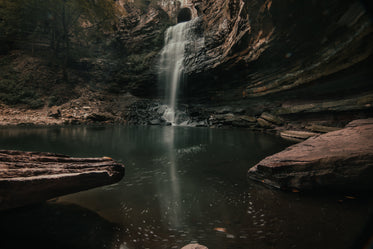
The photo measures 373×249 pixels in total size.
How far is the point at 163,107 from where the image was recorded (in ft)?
64.8

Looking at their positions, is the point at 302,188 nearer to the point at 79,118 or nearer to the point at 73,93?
the point at 79,118

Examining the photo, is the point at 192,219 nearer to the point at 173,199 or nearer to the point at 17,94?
the point at 173,199

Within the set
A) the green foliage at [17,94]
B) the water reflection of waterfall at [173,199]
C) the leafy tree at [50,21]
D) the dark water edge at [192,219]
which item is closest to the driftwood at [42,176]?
the dark water edge at [192,219]

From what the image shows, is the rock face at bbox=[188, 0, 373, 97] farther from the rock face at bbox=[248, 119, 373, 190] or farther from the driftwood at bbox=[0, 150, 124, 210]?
the driftwood at bbox=[0, 150, 124, 210]

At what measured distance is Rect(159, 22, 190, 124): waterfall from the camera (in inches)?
719

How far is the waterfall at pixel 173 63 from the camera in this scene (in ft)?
59.9

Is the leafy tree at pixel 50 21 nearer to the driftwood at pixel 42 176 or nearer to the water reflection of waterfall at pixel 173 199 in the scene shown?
the water reflection of waterfall at pixel 173 199

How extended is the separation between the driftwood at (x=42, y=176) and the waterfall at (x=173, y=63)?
16.4 meters

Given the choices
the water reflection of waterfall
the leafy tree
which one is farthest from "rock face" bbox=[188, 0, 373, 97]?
the leafy tree

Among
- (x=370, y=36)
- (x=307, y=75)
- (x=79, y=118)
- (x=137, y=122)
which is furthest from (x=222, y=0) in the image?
(x=79, y=118)

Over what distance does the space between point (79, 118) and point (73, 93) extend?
4.58 metres

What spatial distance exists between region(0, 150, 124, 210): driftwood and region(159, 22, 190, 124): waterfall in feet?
54.0

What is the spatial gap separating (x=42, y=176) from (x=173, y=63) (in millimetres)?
18890

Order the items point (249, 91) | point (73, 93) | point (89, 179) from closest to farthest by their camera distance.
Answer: point (89, 179) < point (249, 91) < point (73, 93)
